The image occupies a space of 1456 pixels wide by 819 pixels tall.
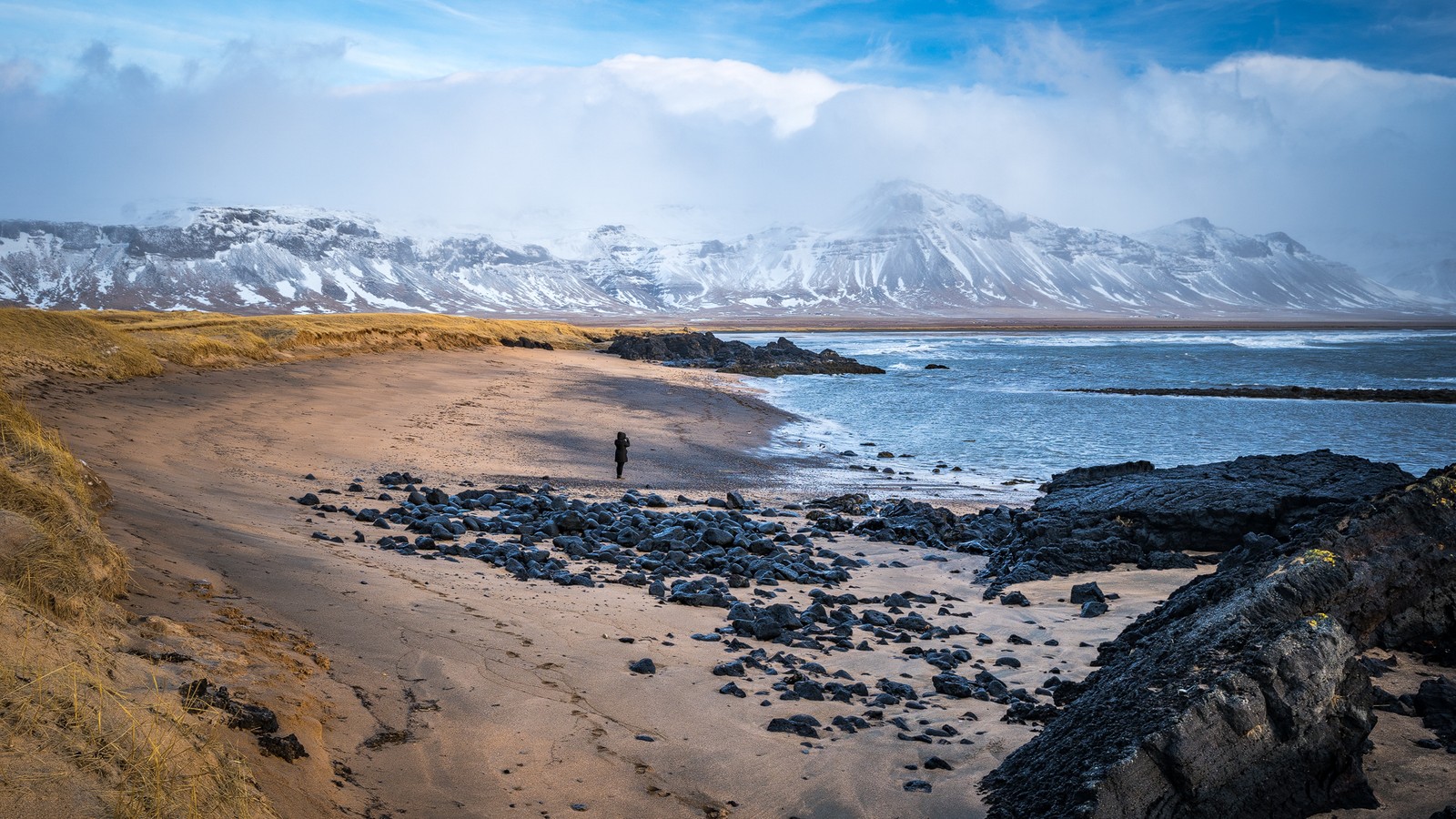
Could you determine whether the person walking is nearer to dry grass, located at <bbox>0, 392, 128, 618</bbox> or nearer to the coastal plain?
the coastal plain

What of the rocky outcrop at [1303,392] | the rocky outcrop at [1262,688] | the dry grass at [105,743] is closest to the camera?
the dry grass at [105,743]

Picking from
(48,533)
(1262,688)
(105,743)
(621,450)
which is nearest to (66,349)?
(621,450)

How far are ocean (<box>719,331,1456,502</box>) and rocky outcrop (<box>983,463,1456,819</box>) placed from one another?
1289 cm

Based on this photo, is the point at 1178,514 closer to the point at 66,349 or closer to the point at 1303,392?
the point at 66,349

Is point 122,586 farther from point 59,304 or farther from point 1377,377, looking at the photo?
point 59,304

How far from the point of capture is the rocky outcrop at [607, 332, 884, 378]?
205 feet

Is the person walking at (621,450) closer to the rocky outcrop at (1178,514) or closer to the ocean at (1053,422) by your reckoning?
the ocean at (1053,422)

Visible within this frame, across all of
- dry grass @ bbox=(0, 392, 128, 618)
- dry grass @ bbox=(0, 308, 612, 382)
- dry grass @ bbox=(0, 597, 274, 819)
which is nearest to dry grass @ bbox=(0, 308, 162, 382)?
dry grass @ bbox=(0, 308, 612, 382)

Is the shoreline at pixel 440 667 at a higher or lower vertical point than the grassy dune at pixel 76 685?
lower

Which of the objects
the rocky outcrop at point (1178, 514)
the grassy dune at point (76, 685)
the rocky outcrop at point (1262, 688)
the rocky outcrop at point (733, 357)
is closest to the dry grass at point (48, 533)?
the grassy dune at point (76, 685)

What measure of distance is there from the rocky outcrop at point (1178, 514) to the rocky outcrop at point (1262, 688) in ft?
16.7

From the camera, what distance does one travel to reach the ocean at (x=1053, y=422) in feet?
77.2

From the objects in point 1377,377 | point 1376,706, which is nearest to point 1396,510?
point 1376,706

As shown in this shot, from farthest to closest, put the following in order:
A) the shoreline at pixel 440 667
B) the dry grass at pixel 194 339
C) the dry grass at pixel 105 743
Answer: the dry grass at pixel 194 339 → the shoreline at pixel 440 667 → the dry grass at pixel 105 743
